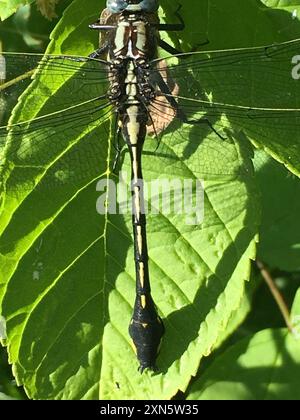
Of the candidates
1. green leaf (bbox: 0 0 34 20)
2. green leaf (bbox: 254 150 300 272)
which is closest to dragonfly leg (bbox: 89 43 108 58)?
green leaf (bbox: 0 0 34 20)

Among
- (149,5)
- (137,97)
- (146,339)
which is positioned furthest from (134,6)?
(146,339)

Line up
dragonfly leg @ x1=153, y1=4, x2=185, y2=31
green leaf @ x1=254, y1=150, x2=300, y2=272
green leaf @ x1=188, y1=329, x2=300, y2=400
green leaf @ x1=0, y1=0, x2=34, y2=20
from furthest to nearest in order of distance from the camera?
green leaf @ x1=254, y1=150, x2=300, y2=272 < green leaf @ x1=188, y1=329, x2=300, y2=400 < dragonfly leg @ x1=153, y1=4, x2=185, y2=31 < green leaf @ x1=0, y1=0, x2=34, y2=20

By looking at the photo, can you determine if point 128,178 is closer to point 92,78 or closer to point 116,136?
point 116,136

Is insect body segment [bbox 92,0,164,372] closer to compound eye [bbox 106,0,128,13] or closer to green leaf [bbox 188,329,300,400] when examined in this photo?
compound eye [bbox 106,0,128,13]

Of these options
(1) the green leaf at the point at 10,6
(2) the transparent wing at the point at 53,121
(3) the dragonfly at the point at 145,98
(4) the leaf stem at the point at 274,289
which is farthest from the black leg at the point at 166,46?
(4) the leaf stem at the point at 274,289

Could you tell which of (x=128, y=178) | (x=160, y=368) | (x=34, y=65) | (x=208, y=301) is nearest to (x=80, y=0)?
(x=34, y=65)
